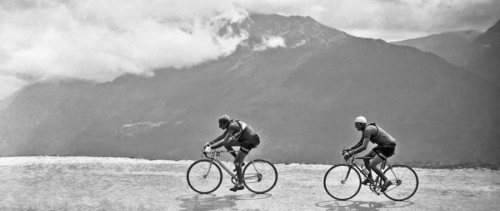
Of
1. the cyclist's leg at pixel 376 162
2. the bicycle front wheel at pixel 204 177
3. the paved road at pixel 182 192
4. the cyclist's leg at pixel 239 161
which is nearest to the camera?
→ the paved road at pixel 182 192

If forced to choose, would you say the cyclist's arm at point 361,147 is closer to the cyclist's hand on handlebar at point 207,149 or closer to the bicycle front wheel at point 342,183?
the bicycle front wheel at point 342,183

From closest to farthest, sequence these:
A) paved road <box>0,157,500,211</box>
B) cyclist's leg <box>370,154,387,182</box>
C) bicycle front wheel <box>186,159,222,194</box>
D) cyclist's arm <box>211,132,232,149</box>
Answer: paved road <box>0,157,500,211</box>, cyclist's leg <box>370,154,387,182</box>, cyclist's arm <box>211,132,232,149</box>, bicycle front wheel <box>186,159,222,194</box>

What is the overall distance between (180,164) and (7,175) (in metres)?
5.78

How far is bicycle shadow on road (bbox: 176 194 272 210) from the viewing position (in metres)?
9.68

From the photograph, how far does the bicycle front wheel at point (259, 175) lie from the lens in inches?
433

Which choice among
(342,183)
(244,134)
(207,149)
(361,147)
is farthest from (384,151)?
(207,149)

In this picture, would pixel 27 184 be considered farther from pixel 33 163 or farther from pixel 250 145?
pixel 250 145

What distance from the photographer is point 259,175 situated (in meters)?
11.0

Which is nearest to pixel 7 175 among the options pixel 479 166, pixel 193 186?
pixel 193 186

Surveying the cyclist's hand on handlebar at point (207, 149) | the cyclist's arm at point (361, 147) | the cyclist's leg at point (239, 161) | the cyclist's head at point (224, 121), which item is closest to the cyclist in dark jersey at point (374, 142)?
the cyclist's arm at point (361, 147)

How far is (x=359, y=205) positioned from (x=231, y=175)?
3.27 metres

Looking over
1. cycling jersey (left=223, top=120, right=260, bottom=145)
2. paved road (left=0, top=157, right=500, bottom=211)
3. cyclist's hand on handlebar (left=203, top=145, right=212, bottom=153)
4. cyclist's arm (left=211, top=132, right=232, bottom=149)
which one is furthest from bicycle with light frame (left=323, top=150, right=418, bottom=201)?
cyclist's hand on handlebar (left=203, top=145, right=212, bottom=153)

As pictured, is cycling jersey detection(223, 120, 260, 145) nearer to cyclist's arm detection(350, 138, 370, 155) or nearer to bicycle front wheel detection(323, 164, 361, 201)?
bicycle front wheel detection(323, 164, 361, 201)

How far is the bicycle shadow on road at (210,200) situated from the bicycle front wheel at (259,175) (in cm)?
29
